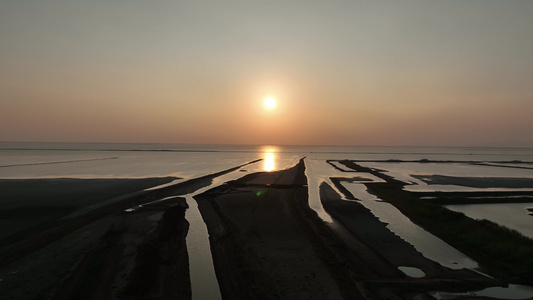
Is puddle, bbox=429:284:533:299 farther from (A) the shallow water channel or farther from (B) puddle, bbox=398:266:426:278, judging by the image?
(A) the shallow water channel

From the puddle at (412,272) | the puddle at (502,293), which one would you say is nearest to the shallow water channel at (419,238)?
the puddle at (412,272)

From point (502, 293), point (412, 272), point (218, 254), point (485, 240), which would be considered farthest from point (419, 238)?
point (218, 254)

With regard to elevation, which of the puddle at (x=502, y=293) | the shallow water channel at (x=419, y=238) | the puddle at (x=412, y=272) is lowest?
the shallow water channel at (x=419, y=238)

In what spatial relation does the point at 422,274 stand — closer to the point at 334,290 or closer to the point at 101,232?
the point at 334,290

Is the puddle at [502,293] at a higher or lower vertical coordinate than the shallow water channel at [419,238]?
higher

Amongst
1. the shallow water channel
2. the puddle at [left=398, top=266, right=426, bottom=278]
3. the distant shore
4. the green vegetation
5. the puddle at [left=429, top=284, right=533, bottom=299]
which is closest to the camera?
the puddle at [left=429, top=284, right=533, bottom=299]

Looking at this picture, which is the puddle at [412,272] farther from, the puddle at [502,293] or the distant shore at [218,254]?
the puddle at [502,293]

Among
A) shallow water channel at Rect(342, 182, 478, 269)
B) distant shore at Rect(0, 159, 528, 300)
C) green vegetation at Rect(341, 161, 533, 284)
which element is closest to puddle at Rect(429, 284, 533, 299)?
distant shore at Rect(0, 159, 528, 300)

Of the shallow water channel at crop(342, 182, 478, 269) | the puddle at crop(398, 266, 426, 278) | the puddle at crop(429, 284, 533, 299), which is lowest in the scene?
the shallow water channel at crop(342, 182, 478, 269)

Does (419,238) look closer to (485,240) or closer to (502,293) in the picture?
(485,240)

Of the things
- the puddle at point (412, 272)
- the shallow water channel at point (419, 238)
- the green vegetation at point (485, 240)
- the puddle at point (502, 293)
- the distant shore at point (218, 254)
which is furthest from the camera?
the shallow water channel at point (419, 238)

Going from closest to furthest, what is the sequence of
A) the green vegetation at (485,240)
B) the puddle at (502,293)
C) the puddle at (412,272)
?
1. the puddle at (502,293)
2. the puddle at (412,272)
3. the green vegetation at (485,240)
